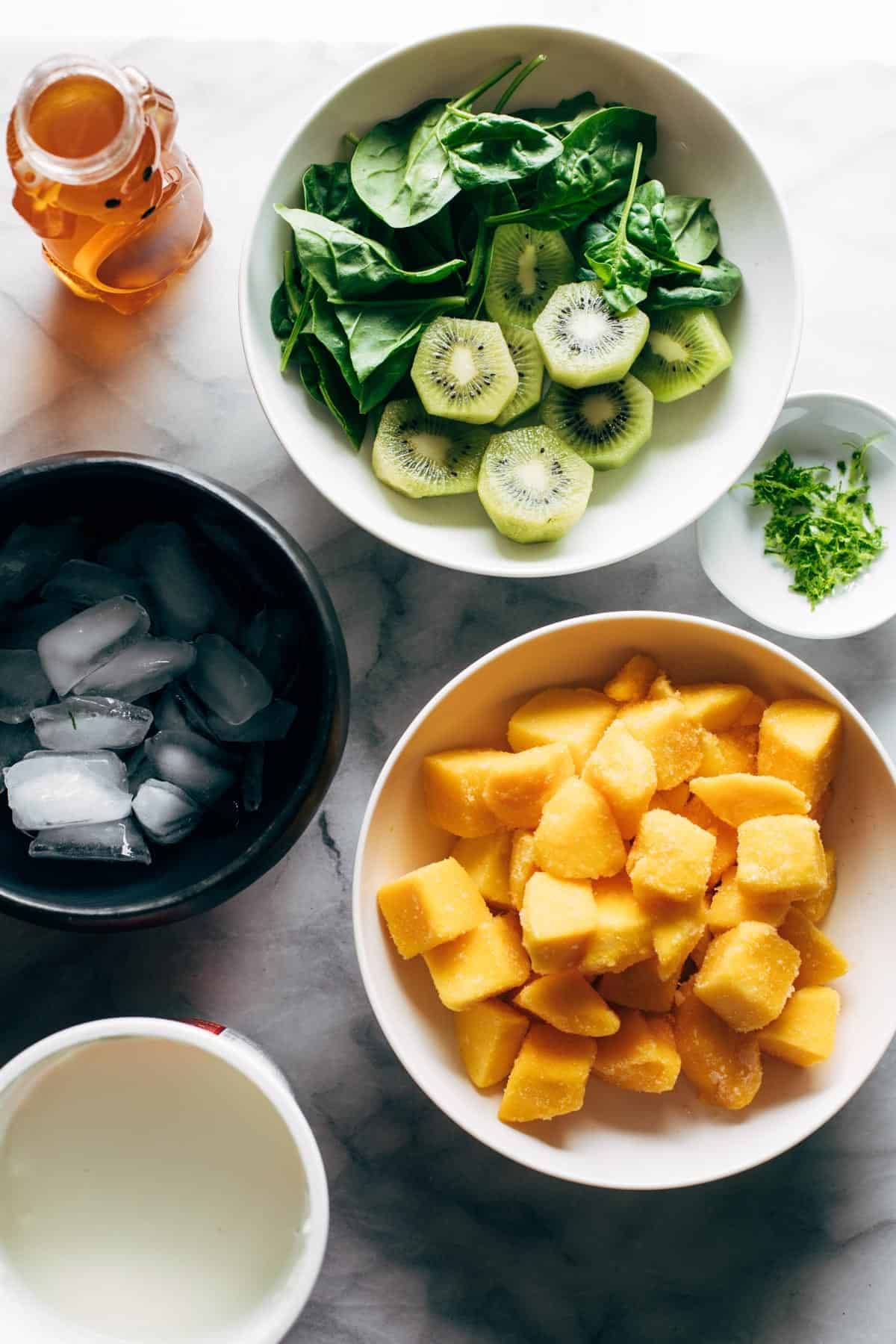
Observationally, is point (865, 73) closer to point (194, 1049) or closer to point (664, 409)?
point (664, 409)

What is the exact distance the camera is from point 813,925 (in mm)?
1321

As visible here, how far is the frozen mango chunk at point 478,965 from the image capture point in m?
1.26

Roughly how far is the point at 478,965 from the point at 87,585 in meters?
0.64

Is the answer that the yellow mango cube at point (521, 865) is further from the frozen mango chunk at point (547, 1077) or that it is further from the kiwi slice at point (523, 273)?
the kiwi slice at point (523, 273)

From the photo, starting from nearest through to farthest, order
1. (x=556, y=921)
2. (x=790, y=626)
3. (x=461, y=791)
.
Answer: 1. (x=556, y=921)
2. (x=461, y=791)
3. (x=790, y=626)

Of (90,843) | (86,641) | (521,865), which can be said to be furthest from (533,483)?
(90,843)

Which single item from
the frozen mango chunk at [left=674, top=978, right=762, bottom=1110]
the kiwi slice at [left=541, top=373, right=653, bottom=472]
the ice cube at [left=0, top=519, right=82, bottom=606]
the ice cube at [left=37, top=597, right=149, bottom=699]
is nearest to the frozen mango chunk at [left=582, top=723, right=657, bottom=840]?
the frozen mango chunk at [left=674, top=978, right=762, bottom=1110]

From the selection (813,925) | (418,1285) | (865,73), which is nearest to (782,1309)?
(418,1285)

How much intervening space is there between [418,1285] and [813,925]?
722mm

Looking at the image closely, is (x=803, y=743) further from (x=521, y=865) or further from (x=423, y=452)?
(x=423, y=452)

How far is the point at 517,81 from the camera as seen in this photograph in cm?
134

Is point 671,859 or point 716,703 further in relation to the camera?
point 716,703

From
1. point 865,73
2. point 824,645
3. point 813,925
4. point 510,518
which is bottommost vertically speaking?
point 813,925

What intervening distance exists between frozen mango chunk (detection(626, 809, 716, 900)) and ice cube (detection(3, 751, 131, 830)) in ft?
1.93
